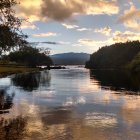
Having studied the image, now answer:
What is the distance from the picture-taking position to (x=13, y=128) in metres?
20.1

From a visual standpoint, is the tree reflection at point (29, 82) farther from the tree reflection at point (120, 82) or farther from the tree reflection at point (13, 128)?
the tree reflection at point (13, 128)

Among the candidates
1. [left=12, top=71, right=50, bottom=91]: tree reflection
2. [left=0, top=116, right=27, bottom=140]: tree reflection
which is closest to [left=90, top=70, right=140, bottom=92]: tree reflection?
[left=12, top=71, right=50, bottom=91]: tree reflection

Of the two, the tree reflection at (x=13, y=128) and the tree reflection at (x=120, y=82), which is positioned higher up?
the tree reflection at (x=13, y=128)

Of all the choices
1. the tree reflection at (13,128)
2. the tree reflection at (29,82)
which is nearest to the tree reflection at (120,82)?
the tree reflection at (29,82)

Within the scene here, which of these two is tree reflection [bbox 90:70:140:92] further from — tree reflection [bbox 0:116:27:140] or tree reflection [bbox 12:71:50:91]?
tree reflection [bbox 0:116:27:140]

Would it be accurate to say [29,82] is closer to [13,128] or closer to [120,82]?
[120,82]

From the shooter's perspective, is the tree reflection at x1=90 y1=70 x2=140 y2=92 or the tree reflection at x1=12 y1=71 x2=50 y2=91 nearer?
the tree reflection at x1=90 y1=70 x2=140 y2=92

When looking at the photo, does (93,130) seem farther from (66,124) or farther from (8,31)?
(8,31)

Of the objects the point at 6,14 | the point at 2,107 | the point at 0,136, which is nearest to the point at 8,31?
the point at 6,14

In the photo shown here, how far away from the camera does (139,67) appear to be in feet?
497

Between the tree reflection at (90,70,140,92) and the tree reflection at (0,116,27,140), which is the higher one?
the tree reflection at (0,116,27,140)

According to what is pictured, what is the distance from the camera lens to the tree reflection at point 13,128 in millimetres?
18109

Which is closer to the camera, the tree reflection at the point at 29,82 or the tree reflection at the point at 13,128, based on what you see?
the tree reflection at the point at 13,128

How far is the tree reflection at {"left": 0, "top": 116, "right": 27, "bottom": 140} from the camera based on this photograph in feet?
59.4
